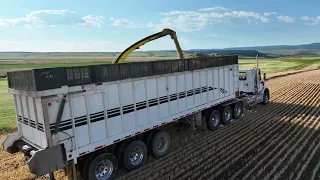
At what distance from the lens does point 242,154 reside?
411 inches

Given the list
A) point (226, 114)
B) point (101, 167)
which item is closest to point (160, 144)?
point (101, 167)

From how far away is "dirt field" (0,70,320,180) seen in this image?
8.97 meters

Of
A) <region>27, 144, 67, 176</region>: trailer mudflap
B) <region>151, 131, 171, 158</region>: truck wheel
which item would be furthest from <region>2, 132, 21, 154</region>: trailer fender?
<region>151, 131, 171, 158</region>: truck wheel

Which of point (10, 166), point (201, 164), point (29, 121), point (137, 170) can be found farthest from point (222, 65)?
point (10, 166)

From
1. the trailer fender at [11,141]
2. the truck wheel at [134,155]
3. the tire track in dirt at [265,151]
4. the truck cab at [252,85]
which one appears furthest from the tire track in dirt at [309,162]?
the trailer fender at [11,141]

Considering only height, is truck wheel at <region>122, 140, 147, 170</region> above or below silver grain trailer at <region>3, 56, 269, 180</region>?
below

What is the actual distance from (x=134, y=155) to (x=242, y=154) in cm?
418

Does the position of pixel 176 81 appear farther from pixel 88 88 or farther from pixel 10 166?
pixel 10 166

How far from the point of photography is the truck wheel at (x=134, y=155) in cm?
911

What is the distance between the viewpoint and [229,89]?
49.9ft

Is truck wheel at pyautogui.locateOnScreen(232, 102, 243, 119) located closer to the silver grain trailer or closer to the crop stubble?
the crop stubble

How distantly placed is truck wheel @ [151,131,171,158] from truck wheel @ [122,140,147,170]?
0.53 metres

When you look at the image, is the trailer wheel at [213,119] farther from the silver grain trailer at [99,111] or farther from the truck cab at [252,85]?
the truck cab at [252,85]

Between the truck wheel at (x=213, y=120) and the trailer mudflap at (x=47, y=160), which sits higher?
the trailer mudflap at (x=47, y=160)
